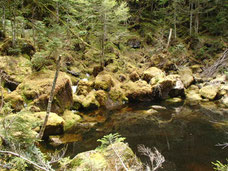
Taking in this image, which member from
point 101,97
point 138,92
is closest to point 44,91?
point 101,97

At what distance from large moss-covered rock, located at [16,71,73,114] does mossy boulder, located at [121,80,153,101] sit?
5.33 m

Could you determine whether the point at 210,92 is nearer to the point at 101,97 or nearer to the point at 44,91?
the point at 101,97

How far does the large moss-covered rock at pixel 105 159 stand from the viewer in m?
3.69

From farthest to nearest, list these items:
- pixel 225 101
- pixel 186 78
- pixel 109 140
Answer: pixel 186 78, pixel 225 101, pixel 109 140

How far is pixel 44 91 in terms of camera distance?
901 cm

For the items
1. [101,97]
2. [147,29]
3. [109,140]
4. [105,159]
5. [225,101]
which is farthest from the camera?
[147,29]

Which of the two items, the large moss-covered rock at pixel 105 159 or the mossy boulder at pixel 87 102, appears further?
the mossy boulder at pixel 87 102

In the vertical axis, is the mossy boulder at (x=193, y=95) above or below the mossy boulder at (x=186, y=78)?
below

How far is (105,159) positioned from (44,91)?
20.7 feet

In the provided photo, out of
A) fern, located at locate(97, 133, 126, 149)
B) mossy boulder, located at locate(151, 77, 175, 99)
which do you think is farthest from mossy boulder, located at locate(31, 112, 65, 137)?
mossy boulder, located at locate(151, 77, 175, 99)

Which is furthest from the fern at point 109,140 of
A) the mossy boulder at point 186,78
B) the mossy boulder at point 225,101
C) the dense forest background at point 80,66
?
the mossy boulder at point 186,78

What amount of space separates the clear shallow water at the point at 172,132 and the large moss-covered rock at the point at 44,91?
1.66 metres

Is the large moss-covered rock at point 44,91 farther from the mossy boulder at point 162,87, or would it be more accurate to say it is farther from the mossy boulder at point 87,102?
the mossy boulder at point 162,87

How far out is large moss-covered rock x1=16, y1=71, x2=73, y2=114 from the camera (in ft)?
28.7
